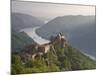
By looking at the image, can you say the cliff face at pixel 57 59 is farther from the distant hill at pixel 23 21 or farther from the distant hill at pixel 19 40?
the distant hill at pixel 23 21

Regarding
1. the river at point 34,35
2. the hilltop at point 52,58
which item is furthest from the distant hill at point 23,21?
the hilltop at point 52,58

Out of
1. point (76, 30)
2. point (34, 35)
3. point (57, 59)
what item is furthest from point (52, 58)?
point (76, 30)

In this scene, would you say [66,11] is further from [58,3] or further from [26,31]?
[26,31]

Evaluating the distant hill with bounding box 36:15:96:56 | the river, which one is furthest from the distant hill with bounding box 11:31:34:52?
the distant hill with bounding box 36:15:96:56

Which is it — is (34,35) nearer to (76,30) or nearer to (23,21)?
(23,21)

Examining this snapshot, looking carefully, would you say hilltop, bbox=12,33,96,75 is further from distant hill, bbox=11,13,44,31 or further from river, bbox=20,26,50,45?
distant hill, bbox=11,13,44,31

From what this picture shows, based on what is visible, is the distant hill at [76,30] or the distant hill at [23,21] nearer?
the distant hill at [23,21]

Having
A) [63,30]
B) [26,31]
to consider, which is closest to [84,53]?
[63,30]
